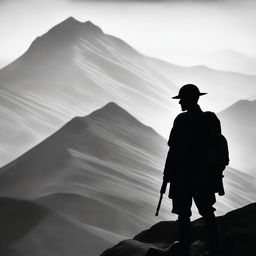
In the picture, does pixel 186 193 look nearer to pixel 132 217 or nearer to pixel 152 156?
pixel 132 217

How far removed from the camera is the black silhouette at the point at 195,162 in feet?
39.1

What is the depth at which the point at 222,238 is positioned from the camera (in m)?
14.2

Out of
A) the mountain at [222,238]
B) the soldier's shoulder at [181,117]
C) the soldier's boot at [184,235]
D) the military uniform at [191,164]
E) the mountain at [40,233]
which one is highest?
the soldier's shoulder at [181,117]

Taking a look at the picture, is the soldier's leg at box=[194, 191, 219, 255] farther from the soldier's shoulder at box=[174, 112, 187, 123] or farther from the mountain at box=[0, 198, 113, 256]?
the mountain at box=[0, 198, 113, 256]

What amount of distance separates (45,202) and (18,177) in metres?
44.0

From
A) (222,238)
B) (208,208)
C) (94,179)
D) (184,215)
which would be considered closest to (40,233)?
(94,179)

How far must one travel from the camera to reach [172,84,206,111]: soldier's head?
12.0 m

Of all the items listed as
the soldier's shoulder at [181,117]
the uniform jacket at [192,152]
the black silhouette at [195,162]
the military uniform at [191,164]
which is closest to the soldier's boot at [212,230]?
the black silhouette at [195,162]

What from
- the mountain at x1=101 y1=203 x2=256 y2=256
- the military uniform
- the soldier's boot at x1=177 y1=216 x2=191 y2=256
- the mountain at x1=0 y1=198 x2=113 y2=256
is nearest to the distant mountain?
the mountain at x1=0 y1=198 x2=113 y2=256

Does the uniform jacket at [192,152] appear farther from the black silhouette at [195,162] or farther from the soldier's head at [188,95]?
the soldier's head at [188,95]

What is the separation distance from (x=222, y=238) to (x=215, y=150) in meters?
3.18

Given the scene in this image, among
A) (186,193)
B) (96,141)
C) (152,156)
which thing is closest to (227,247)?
(186,193)

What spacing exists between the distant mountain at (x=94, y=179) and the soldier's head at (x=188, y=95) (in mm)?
90396

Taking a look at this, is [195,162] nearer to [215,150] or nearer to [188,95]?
[215,150]
